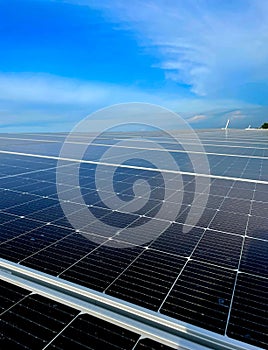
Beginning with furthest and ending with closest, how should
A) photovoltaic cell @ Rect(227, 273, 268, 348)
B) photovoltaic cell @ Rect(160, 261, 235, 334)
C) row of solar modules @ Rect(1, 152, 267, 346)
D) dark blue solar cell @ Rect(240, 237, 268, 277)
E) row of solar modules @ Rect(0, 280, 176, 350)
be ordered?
dark blue solar cell @ Rect(240, 237, 268, 277) < row of solar modules @ Rect(1, 152, 267, 346) < photovoltaic cell @ Rect(160, 261, 235, 334) < photovoltaic cell @ Rect(227, 273, 268, 348) < row of solar modules @ Rect(0, 280, 176, 350)

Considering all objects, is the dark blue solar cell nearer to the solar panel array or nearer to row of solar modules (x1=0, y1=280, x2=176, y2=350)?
the solar panel array

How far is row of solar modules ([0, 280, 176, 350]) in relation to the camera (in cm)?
285

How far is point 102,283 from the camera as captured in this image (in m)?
3.90

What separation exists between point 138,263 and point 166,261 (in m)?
0.46

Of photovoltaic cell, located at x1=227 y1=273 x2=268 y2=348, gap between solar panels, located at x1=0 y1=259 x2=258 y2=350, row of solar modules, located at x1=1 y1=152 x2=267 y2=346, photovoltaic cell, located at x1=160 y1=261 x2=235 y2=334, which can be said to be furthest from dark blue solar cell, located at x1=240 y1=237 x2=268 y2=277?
gap between solar panels, located at x1=0 y1=259 x2=258 y2=350

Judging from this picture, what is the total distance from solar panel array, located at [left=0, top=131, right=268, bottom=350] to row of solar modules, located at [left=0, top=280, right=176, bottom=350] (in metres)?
0.01

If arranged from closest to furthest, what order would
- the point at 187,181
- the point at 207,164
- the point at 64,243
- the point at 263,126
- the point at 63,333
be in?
the point at 63,333, the point at 64,243, the point at 187,181, the point at 207,164, the point at 263,126

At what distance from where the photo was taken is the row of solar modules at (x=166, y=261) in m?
3.45

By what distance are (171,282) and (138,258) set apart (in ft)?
2.61

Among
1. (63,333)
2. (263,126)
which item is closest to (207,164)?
(63,333)

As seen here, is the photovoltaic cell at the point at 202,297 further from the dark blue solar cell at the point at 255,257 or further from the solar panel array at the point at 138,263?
the dark blue solar cell at the point at 255,257

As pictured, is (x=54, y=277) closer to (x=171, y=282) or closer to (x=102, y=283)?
(x=102, y=283)

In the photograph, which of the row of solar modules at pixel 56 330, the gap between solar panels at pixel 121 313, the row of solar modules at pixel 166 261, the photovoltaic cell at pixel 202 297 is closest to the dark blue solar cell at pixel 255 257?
the row of solar modules at pixel 166 261

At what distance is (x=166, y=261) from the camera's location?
14.9ft
